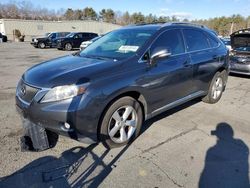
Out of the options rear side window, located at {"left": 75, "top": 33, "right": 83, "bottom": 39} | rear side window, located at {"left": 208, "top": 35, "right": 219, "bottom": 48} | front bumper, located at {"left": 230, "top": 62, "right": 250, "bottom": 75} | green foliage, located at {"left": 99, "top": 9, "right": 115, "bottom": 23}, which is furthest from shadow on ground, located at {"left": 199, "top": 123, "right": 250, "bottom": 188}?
green foliage, located at {"left": 99, "top": 9, "right": 115, "bottom": 23}

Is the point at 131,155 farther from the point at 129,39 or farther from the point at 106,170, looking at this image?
the point at 129,39

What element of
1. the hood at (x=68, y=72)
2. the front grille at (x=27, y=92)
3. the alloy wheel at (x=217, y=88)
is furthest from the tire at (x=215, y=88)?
the front grille at (x=27, y=92)

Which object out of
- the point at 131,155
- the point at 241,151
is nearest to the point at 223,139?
the point at 241,151

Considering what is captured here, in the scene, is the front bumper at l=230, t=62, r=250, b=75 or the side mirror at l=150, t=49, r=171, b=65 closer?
the side mirror at l=150, t=49, r=171, b=65

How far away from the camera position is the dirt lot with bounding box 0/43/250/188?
3.07m

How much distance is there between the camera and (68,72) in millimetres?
3535

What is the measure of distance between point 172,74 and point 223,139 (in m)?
1.34

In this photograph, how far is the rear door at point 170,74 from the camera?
161 inches

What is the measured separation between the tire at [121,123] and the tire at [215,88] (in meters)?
2.45

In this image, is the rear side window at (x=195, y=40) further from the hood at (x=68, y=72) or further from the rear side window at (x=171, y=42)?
the hood at (x=68, y=72)

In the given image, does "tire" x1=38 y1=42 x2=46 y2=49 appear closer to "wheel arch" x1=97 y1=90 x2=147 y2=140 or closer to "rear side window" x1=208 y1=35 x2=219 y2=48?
"rear side window" x1=208 y1=35 x2=219 y2=48

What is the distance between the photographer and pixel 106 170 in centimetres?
327

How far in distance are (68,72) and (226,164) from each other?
8.08 ft

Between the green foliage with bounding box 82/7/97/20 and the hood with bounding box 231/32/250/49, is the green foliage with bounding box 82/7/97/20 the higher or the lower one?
the higher one
